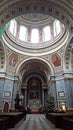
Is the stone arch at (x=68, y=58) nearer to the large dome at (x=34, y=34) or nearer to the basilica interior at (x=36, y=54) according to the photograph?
the basilica interior at (x=36, y=54)

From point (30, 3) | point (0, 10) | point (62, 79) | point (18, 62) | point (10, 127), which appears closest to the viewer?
point (10, 127)

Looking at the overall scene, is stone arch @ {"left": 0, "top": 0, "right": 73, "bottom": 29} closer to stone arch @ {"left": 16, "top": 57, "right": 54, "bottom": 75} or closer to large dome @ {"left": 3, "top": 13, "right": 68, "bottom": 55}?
large dome @ {"left": 3, "top": 13, "right": 68, "bottom": 55}

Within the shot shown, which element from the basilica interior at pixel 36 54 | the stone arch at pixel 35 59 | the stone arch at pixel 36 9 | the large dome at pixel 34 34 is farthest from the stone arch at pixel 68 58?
the stone arch at pixel 36 9

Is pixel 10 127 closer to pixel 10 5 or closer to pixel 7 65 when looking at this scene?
pixel 10 5

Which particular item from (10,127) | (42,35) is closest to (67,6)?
(10,127)

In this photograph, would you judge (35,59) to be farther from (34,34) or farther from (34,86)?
(34,86)

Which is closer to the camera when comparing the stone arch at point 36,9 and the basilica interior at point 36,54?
the stone arch at point 36,9

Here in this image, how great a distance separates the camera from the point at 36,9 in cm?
1159

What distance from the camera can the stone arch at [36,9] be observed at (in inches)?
398

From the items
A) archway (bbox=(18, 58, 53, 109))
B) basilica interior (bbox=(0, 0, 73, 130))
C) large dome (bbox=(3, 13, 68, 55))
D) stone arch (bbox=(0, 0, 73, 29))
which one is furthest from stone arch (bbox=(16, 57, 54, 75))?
stone arch (bbox=(0, 0, 73, 29))

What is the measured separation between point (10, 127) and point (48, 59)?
16.9 meters

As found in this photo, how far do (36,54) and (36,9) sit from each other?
37.6 ft

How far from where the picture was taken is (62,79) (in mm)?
19109

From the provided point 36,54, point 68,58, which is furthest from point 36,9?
point 36,54
